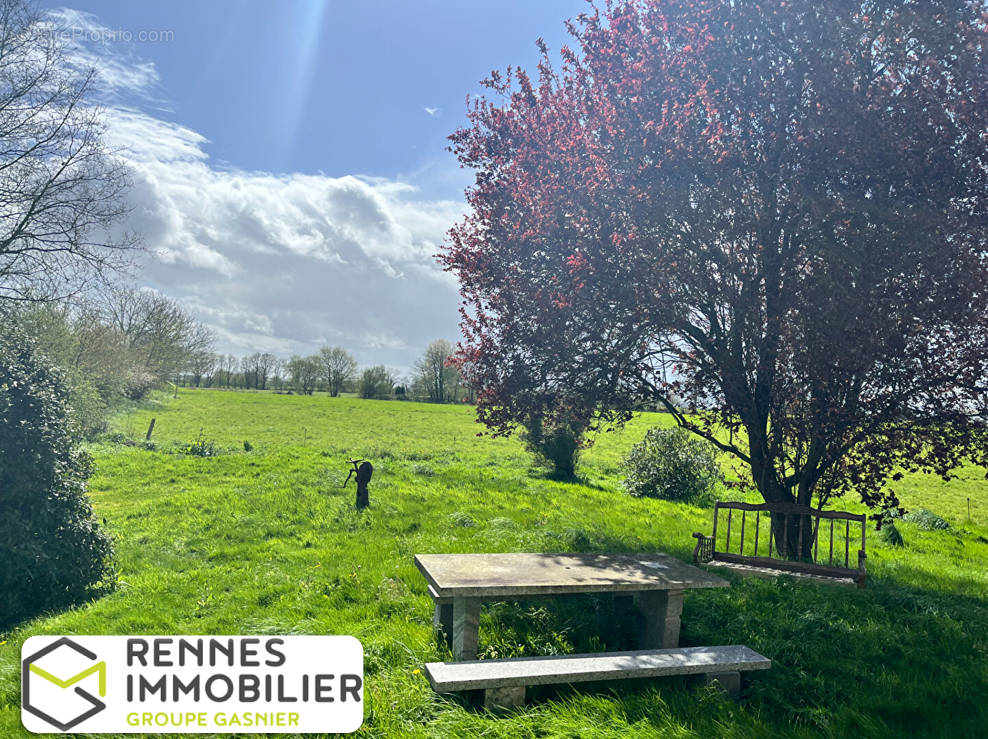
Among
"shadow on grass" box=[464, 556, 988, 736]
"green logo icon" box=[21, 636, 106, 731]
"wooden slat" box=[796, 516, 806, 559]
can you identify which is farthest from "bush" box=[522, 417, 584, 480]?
"green logo icon" box=[21, 636, 106, 731]

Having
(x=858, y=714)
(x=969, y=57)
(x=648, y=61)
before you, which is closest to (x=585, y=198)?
(x=648, y=61)

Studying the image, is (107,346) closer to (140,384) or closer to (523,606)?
(140,384)

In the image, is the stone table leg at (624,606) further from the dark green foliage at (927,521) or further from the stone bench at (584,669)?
the dark green foliage at (927,521)

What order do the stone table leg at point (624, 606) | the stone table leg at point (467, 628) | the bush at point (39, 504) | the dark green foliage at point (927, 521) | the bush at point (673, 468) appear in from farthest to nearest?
the bush at point (673, 468) → the dark green foliage at point (927, 521) → the bush at point (39, 504) → the stone table leg at point (624, 606) → the stone table leg at point (467, 628)

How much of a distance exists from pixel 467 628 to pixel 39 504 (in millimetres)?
7456

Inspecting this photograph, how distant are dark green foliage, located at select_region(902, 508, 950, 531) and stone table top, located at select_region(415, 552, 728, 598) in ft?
47.4

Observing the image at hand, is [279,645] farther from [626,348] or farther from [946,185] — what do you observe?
[946,185]

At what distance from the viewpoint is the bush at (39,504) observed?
8.71 m

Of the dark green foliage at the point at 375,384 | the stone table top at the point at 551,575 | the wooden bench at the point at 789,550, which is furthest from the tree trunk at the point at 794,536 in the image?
the dark green foliage at the point at 375,384

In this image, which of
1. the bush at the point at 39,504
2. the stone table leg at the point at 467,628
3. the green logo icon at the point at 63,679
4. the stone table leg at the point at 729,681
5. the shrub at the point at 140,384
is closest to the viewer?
the green logo icon at the point at 63,679

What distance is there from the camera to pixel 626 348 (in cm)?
1016

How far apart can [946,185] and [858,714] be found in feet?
22.6

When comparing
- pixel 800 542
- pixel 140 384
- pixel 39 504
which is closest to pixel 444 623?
pixel 800 542

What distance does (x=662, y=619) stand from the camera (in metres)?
6.44
